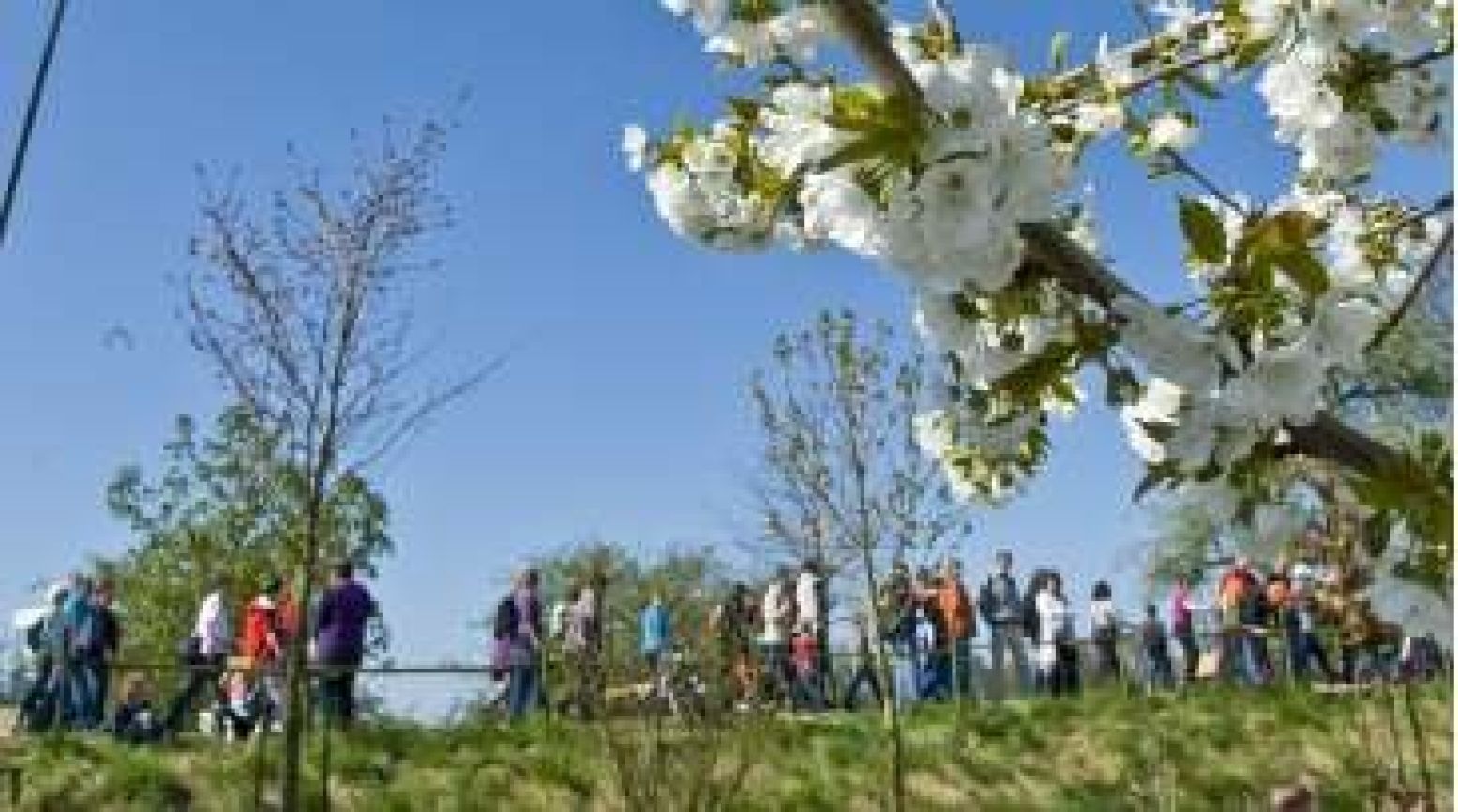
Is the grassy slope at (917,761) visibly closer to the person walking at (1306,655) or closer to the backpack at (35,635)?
the person walking at (1306,655)

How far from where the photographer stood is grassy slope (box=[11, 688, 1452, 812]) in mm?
13523

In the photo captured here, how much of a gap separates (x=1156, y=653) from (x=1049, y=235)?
1860 centimetres

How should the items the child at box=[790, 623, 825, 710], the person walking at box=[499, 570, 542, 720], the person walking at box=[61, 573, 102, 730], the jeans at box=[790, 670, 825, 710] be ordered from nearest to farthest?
the person walking at box=[61, 573, 102, 730] < the person walking at box=[499, 570, 542, 720] < the child at box=[790, 623, 825, 710] < the jeans at box=[790, 670, 825, 710]

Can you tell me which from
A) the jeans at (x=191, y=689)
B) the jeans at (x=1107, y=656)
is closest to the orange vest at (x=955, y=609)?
the jeans at (x=1107, y=656)

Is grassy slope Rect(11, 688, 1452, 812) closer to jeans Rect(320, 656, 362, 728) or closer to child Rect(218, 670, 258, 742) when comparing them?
jeans Rect(320, 656, 362, 728)

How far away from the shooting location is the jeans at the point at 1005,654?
61.3ft

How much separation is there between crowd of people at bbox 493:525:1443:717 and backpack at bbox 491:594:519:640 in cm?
1

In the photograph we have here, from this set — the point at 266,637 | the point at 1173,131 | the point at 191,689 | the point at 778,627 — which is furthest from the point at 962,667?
the point at 1173,131

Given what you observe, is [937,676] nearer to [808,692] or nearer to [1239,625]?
[808,692]

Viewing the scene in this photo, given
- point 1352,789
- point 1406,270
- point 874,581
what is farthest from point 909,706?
point 1406,270

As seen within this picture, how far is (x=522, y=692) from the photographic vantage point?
16531mm

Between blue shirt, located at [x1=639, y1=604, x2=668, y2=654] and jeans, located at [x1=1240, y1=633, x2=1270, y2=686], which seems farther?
jeans, located at [x1=1240, y1=633, x2=1270, y2=686]

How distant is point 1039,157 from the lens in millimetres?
1954

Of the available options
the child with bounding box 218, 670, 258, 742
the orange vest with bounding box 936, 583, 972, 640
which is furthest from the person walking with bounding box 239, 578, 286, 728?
the orange vest with bounding box 936, 583, 972, 640
